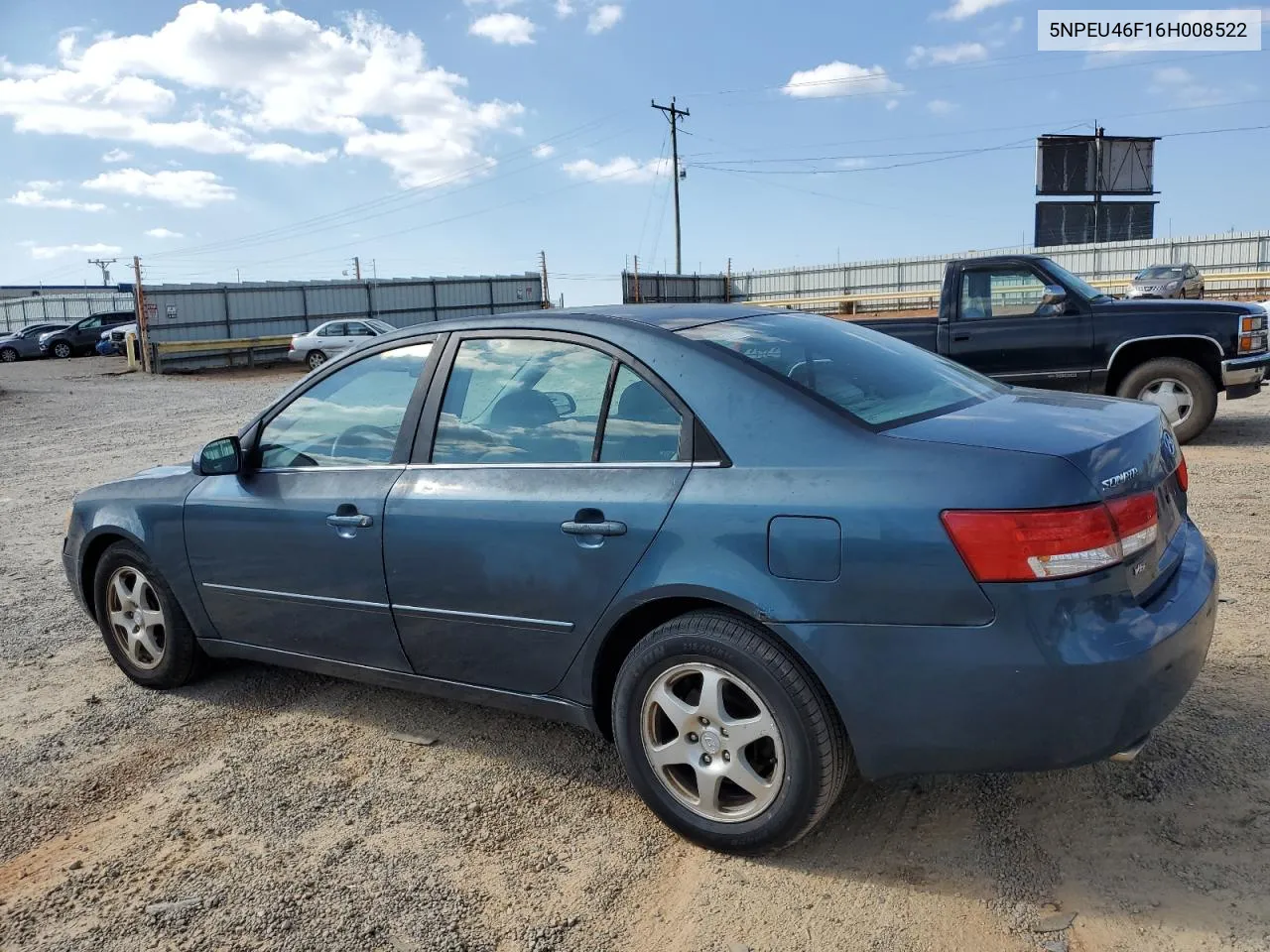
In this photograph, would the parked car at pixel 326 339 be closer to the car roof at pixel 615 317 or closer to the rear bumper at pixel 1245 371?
the rear bumper at pixel 1245 371

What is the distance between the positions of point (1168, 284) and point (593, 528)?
27.4 metres

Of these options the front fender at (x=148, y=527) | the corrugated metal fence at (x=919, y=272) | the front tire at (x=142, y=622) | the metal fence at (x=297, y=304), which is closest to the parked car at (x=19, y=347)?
the metal fence at (x=297, y=304)

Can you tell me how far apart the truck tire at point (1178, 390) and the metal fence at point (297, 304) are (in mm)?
24012

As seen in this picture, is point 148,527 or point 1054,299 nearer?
point 148,527

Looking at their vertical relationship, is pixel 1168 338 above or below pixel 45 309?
below

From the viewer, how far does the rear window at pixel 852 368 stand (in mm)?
2963

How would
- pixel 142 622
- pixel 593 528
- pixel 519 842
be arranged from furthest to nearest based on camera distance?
1. pixel 142 622
2. pixel 519 842
3. pixel 593 528

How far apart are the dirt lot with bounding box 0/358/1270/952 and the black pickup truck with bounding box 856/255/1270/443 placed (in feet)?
16.3

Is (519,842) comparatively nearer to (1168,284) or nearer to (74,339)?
(1168,284)

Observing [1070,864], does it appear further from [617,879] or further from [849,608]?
[617,879]

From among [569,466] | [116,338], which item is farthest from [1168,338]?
[116,338]

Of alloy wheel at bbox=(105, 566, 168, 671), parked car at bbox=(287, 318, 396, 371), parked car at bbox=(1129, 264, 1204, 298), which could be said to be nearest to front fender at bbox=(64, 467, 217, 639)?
alloy wheel at bbox=(105, 566, 168, 671)

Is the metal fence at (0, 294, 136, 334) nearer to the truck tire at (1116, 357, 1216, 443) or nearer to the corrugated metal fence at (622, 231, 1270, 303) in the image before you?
the corrugated metal fence at (622, 231, 1270, 303)

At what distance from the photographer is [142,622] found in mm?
4375
